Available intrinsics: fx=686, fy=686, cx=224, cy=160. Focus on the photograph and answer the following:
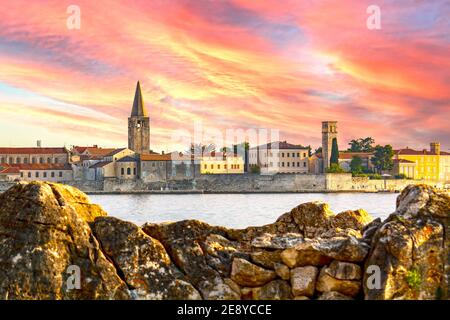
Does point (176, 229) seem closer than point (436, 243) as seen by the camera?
No

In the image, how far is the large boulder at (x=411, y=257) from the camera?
18.7ft

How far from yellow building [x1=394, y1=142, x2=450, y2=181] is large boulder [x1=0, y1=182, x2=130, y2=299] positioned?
127298mm

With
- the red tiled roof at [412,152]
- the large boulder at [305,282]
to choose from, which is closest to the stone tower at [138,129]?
the red tiled roof at [412,152]

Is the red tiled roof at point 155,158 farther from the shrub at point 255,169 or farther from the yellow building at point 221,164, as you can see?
the shrub at point 255,169

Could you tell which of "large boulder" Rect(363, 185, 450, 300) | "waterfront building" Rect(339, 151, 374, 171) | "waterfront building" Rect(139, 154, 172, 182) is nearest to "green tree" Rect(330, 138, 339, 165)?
"waterfront building" Rect(339, 151, 374, 171)

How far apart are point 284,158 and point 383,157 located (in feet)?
56.8

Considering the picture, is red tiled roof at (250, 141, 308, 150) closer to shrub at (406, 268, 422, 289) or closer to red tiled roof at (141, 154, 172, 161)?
red tiled roof at (141, 154, 172, 161)

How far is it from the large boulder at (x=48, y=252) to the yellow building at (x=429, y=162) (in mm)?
127298

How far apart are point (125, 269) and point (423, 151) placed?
447 ft

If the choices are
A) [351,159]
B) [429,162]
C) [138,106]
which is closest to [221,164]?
[138,106]

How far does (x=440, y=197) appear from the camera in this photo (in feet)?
20.4

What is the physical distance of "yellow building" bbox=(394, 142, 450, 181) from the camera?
430 ft
